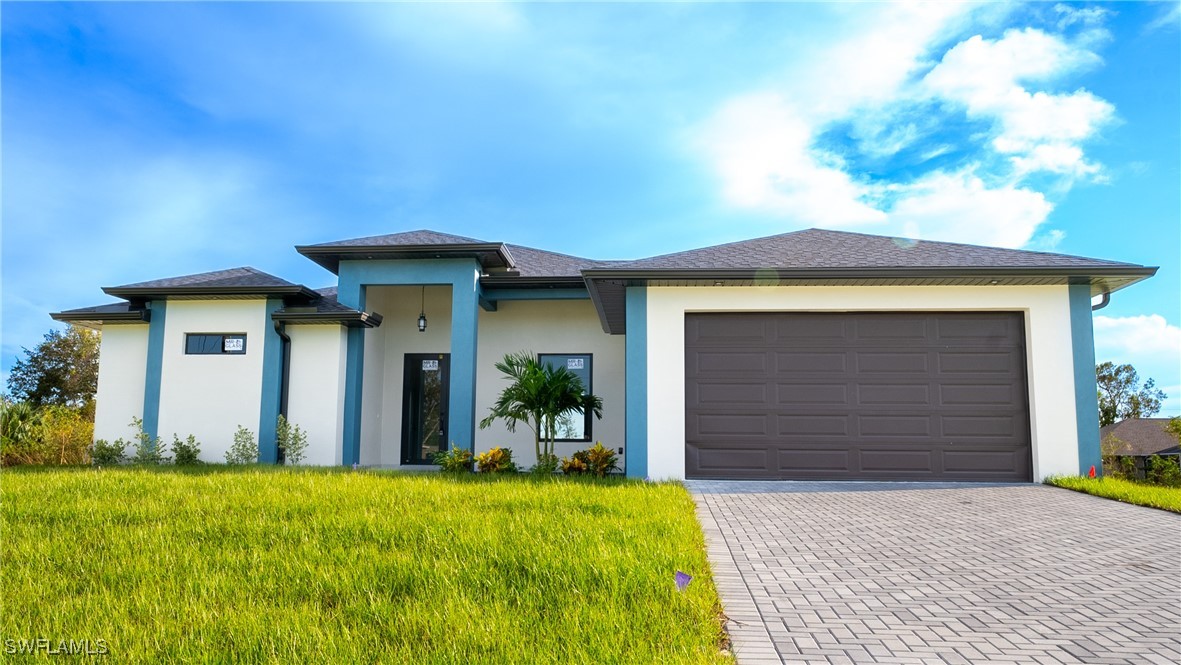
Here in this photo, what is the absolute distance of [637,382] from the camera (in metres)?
10.3

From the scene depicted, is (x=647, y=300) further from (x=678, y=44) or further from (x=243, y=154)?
(x=243, y=154)

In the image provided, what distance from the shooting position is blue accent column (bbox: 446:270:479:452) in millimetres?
12320

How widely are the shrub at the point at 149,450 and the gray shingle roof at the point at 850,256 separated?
956 cm

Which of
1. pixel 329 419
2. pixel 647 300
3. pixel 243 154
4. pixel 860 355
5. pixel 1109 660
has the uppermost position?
pixel 243 154

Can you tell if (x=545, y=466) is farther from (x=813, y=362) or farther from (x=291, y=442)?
(x=291, y=442)

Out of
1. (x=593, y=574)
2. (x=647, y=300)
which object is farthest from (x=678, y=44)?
(x=593, y=574)

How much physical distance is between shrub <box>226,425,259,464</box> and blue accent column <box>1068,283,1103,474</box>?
13918 mm

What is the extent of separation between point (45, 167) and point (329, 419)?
21.1 feet

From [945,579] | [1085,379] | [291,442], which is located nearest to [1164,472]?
[1085,379]

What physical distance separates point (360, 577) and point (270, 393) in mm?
9559

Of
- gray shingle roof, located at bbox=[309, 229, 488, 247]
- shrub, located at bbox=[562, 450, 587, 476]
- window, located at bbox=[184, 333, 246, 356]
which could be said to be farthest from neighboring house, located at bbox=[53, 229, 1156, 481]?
window, located at bbox=[184, 333, 246, 356]

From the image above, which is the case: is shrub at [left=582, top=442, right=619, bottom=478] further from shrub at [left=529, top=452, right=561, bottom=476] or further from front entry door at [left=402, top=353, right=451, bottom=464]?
front entry door at [left=402, top=353, right=451, bottom=464]

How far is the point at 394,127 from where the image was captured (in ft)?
41.7

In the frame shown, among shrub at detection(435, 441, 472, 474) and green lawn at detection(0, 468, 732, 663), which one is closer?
green lawn at detection(0, 468, 732, 663)
